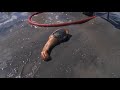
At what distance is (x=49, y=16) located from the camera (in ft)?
→ 28.1

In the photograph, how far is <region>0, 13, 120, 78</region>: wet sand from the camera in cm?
581

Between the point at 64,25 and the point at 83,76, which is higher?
the point at 64,25

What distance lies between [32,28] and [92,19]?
2243 mm

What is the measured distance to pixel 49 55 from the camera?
20.6 ft

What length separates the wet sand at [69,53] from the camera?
5.81 m

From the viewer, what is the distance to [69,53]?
6.40m

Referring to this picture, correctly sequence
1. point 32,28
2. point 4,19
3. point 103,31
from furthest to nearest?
point 4,19
point 32,28
point 103,31

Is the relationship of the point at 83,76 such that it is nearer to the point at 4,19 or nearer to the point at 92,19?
the point at 92,19

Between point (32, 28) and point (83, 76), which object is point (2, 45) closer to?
point (32, 28)

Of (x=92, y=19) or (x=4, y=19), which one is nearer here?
(x=92, y=19)

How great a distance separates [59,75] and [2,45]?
2.62 meters

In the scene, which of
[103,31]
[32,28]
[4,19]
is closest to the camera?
[103,31]

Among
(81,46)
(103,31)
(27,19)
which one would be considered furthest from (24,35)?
(103,31)
